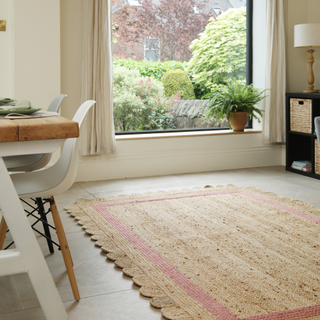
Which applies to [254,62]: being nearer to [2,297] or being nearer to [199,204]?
[199,204]

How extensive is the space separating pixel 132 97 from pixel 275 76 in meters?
1.71

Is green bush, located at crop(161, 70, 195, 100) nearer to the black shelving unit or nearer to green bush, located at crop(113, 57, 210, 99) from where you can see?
green bush, located at crop(113, 57, 210, 99)

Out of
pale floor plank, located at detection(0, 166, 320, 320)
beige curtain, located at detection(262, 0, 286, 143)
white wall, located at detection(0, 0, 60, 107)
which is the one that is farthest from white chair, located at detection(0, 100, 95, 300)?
beige curtain, located at detection(262, 0, 286, 143)

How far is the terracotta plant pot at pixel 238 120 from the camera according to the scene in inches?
200

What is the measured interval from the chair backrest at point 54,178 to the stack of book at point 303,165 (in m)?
3.33

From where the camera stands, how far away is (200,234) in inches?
108

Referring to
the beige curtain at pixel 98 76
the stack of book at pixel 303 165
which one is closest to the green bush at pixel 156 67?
the beige curtain at pixel 98 76

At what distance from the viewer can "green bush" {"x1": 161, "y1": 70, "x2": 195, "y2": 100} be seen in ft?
16.9

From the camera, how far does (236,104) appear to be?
4.99m

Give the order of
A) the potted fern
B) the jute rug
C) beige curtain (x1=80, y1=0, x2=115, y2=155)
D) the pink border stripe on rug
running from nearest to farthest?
the pink border stripe on rug < the jute rug < beige curtain (x1=80, y1=0, x2=115, y2=155) < the potted fern

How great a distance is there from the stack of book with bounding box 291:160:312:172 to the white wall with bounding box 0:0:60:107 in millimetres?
2691

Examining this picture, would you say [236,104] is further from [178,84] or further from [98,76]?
[98,76]

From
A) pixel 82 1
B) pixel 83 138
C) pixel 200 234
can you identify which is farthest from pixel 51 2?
pixel 200 234

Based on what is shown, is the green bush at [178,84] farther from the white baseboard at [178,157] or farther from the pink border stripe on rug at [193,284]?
the pink border stripe on rug at [193,284]
